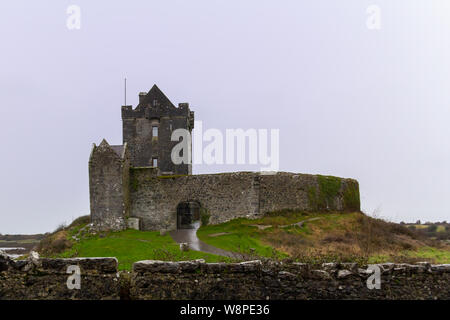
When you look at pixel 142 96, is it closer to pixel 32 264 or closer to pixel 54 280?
pixel 32 264

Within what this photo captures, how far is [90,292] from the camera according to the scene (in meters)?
9.47

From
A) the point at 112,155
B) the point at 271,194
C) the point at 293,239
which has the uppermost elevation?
the point at 112,155

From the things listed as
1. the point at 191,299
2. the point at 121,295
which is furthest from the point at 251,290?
the point at 121,295

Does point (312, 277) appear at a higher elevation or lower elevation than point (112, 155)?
lower

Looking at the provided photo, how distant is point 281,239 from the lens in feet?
86.6

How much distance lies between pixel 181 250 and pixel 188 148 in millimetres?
23421

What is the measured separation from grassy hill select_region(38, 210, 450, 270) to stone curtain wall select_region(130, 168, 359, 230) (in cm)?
92

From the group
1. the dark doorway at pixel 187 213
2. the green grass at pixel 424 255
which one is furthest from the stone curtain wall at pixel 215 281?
the dark doorway at pixel 187 213

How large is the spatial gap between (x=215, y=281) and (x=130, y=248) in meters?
13.6

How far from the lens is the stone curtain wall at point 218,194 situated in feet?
107

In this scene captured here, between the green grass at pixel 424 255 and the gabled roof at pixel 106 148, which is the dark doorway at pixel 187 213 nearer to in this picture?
the gabled roof at pixel 106 148

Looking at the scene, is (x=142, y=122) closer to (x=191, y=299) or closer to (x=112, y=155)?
(x=112, y=155)

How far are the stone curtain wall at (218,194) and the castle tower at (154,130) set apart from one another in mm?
8594
